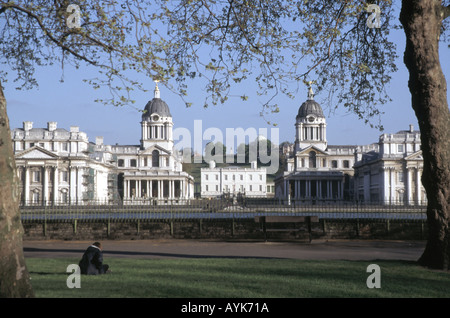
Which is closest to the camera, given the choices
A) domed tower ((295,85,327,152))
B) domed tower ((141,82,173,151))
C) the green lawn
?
the green lawn

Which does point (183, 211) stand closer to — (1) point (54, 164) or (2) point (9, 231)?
(2) point (9, 231)

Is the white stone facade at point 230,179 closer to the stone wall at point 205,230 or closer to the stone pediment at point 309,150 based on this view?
the stone pediment at point 309,150

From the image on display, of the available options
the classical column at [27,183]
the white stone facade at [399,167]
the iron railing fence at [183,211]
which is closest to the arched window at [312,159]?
the white stone facade at [399,167]

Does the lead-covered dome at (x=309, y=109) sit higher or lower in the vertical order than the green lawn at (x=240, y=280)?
higher

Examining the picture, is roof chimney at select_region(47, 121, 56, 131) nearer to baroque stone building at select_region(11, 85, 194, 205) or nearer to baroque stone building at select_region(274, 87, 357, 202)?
baroque stone building at select_region(11, 85, 194, 205)

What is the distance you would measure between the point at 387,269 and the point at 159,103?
100958 mm

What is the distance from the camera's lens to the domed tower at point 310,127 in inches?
4370

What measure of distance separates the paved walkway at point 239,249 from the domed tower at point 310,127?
307 feet

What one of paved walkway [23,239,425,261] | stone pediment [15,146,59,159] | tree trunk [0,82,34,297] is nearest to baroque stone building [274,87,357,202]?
stone pediment [15,146,59,159]

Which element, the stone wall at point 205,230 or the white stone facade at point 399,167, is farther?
the white stone facade at point 399,167

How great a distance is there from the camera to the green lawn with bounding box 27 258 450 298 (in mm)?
8048

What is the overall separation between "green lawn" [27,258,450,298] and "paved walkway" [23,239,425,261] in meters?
2.18

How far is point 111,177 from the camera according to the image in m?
91.2

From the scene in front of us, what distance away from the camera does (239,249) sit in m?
16.2
